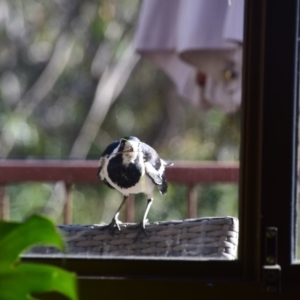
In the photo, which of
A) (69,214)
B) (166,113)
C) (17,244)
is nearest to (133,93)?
(166,113)

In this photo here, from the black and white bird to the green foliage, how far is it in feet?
1.51

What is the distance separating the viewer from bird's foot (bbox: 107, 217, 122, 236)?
136cm

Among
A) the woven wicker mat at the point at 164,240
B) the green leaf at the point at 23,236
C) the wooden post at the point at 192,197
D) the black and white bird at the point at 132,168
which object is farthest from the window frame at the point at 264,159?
the wooden post at the point at 192,197

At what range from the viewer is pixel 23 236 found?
36.1 inches

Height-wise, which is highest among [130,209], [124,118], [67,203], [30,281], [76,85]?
[76,85]

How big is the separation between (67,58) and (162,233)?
3.27m

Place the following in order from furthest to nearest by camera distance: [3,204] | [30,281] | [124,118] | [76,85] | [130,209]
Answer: [76,85] → [124,118] → [3,204] → [130,209] → [30,281]

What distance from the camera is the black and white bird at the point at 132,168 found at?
1391 millimetres

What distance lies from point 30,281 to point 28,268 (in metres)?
0.02

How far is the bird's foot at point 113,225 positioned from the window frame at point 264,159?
0.36ft

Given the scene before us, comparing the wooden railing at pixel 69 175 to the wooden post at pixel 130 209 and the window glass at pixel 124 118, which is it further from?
the wooden post at pixel 130 209

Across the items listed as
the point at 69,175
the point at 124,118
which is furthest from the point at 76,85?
the point at 69,175

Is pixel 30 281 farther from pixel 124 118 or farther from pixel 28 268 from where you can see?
pixel 124 118

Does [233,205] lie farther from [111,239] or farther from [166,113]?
[166,113]
